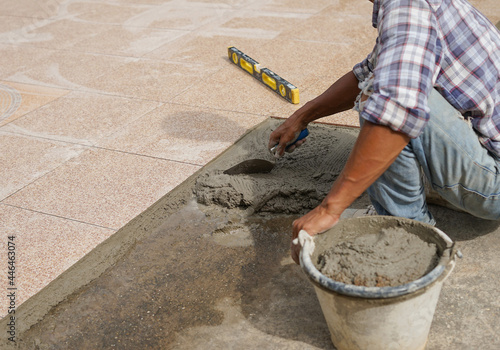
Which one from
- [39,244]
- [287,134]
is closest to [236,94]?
[287,134]

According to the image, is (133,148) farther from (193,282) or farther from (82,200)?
(193,282)

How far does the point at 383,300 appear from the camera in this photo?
171cm

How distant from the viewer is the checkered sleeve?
1823 mm

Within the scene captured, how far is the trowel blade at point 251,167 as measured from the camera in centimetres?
324

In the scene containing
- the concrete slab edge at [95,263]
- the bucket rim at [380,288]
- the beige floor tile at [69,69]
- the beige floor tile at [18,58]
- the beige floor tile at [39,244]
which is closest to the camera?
the bucket rim at [380,288]

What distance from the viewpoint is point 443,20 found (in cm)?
199

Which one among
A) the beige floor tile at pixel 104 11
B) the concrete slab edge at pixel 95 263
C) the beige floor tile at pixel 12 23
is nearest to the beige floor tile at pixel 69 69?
the beige floor tile at pixel 104 11

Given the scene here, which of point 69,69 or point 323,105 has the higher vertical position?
point 323,105

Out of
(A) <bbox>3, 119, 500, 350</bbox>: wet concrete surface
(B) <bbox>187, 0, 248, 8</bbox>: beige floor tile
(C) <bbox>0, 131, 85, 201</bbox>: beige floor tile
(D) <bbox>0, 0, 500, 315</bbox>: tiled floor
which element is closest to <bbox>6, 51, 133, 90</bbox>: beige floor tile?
(D) <bbox>0, 0, 500, 315</bbox>: tiled floor

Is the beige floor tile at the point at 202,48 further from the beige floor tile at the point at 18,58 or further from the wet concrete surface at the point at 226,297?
the wet concrete surface at the point at 226,297

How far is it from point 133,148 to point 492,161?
2.41 m

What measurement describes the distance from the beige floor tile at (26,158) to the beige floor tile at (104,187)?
0.08m

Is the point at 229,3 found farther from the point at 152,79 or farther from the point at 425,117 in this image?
the point at 425,117

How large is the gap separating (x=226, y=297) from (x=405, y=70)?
1.28m
